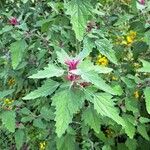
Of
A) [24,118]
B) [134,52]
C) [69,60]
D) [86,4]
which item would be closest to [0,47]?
[24,118]

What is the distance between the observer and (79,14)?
4.49 feet

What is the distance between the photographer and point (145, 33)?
210cm

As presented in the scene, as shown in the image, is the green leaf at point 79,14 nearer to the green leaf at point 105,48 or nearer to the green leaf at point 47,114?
the green leaf at point 105,48

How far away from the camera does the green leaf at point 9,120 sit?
6.24 feet

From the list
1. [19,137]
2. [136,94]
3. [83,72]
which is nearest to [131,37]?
[136,94]

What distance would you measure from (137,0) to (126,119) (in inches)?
25.0

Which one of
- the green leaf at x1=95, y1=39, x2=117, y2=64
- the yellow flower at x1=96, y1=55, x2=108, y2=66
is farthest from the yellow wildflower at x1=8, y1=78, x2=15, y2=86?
the green leaf at x1=95, y1=39, x2=117, y2=64

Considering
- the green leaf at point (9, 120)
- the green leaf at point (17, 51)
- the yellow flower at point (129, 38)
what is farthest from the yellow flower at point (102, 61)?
the green leaf at point (9, 120)

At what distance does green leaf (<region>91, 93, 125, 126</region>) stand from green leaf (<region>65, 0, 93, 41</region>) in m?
0.27

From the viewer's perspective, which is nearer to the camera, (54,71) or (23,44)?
(54,71)

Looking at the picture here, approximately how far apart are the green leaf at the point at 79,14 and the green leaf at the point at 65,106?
0.79 ft

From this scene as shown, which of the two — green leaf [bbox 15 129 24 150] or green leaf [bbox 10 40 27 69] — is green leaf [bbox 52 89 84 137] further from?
green leaf [bbox 15 129 24 150]

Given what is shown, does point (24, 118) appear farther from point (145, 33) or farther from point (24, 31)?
point (145, 33)

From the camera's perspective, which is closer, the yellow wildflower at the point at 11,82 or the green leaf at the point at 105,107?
the green leaf at the point at 105,107
